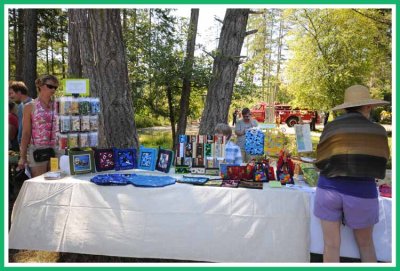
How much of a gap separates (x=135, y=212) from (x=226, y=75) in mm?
3713

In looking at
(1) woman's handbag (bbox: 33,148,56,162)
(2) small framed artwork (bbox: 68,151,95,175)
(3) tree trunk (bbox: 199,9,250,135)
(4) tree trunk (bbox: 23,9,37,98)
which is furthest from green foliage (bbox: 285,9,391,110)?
(1) woman's handbag (bbox: 33,148,56,162)

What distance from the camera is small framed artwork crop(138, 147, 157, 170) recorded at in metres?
3.08

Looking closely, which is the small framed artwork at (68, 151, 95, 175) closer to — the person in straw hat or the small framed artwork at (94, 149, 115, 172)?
the small framed artwork at (94, 149, 115, 172)

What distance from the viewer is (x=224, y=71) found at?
229 inches

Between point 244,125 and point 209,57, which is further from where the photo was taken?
point 209,57

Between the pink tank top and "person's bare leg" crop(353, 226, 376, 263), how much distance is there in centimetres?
260

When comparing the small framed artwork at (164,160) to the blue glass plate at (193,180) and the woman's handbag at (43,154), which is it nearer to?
the blue glass plate at (193,180)

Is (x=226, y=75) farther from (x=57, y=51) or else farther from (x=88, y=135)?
(x=57, y=51)

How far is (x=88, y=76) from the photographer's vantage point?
4.16m

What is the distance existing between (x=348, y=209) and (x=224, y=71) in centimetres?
400

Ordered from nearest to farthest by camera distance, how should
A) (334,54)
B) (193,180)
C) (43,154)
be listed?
(193,180), (43,154), (334,54)

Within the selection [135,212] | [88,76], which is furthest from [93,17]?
[135,212]

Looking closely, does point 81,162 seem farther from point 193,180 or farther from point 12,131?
point 12,131

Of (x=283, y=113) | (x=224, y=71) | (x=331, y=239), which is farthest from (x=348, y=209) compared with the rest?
(x=283, y=113)
